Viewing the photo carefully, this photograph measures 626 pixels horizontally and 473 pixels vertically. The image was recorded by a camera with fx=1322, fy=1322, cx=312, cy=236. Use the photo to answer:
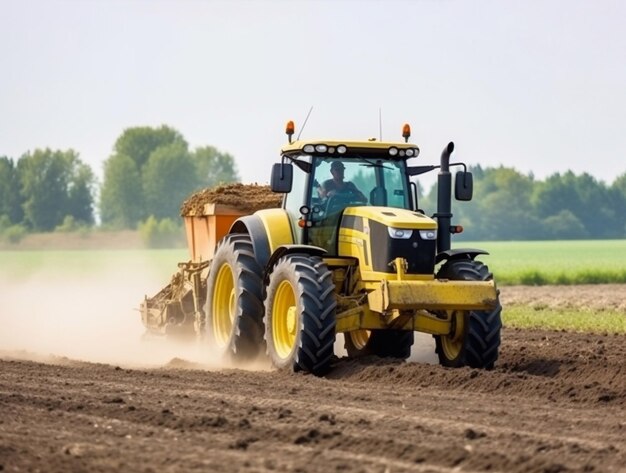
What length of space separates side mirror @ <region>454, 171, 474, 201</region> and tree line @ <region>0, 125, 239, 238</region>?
53377 millimetres

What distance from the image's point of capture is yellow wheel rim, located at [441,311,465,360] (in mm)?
14391

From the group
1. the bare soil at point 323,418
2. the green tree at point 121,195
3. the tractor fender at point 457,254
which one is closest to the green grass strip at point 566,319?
the tractor fender at point 457,254

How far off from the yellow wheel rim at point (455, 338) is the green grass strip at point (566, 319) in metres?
6.72

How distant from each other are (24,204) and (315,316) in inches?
2233

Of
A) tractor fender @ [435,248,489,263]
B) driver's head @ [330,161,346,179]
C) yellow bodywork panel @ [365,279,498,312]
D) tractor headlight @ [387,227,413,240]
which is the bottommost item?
yellow bodywork panel @ [365,279,498,312]

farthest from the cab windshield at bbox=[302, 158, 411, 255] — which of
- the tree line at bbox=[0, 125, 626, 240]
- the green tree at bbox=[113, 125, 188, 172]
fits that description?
the green tree at bbox=[113, 125, 188, 172]

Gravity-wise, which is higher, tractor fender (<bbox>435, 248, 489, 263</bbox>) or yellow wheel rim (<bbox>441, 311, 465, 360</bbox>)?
tractor fender (<bbox>435, 248, 489, 263</bbox>)

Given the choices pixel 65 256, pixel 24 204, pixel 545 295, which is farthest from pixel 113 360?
pixel 24 204

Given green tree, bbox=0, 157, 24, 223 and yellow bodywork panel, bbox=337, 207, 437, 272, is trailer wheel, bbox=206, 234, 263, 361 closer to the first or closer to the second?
yellow bodywork panel, bbox=337, 207, 437, 272

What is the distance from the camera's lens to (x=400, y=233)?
1379 cm

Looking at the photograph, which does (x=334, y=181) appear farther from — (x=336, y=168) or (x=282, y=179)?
(x=282, y=179)

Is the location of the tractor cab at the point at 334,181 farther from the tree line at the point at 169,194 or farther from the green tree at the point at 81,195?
the green tree at the point at 81,195

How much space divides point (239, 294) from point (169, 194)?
64.1 meters

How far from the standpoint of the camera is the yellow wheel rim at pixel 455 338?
14.4 metres
